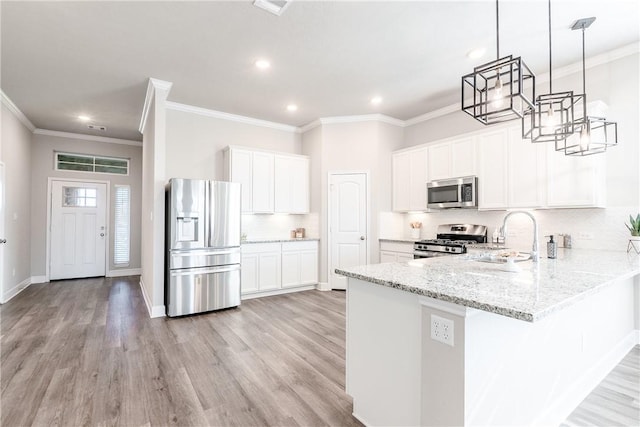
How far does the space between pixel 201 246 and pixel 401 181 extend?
331 cm

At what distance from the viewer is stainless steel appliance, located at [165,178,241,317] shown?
3.98 m

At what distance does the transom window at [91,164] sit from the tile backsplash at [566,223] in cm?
655

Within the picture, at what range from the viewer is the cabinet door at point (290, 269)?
5219 millimetres

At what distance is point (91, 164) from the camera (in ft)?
22.0

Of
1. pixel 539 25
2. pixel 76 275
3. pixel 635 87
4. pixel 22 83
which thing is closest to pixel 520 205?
pixel 635 87

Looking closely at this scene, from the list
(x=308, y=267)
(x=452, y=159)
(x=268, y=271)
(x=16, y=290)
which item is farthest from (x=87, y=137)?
(x=452, y=159)

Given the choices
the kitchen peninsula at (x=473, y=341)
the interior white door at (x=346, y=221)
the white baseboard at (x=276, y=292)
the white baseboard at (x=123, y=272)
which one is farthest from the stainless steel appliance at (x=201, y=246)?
the white baseboard at (x=123, y=272)

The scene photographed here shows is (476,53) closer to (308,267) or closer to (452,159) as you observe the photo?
(452,159)

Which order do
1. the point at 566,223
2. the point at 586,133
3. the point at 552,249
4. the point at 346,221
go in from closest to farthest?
1. the point at 586,133
2. the point at 552,249
3. the point at 566,223
4. the point at 346,221

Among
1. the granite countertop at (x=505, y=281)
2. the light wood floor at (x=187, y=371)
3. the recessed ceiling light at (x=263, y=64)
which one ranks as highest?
the recessed ceiling light at (x=263, y=64)

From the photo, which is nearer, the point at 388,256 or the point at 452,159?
the point at 452,159

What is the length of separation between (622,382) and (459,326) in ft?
7.08

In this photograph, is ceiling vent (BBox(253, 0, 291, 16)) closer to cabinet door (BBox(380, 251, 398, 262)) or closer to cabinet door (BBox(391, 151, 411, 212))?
cabinet door (BBox(391, 151, 411, 212))

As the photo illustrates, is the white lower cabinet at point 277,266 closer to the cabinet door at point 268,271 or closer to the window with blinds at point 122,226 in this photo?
the cabinet door at point 268,271
